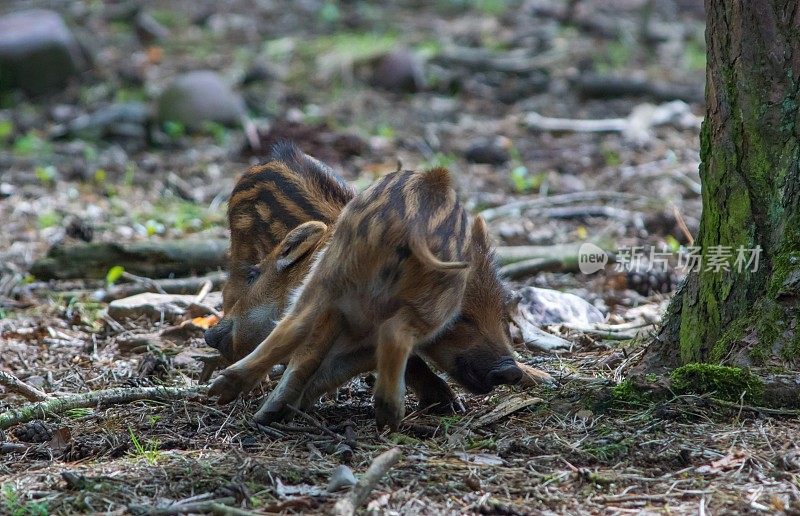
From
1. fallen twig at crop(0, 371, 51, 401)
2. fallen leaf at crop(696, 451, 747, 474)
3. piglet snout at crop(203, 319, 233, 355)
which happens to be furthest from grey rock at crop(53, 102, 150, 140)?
fallen leaf at crop(696, 451, 747, 474)

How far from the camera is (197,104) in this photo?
1098cm

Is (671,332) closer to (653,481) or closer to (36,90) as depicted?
(653,481)

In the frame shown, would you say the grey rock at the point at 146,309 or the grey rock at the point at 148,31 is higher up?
the grey rock at the point at 148,31

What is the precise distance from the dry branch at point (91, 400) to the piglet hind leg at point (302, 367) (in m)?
0.58

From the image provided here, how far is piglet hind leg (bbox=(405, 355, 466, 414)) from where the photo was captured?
438cm

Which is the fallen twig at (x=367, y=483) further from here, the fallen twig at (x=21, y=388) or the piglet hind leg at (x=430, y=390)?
the fallen twig at (x=21, y=388)

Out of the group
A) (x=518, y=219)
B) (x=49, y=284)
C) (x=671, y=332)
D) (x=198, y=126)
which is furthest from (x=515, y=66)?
(x=671, y=332)

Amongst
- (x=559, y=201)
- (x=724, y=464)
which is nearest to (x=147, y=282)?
(x=559, y=201)

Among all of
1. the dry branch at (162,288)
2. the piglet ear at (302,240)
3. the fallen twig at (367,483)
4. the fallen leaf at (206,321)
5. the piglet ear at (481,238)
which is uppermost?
the piglet ear at (481,238)

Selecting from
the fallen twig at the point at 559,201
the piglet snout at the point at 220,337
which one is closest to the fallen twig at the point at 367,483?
the piglet snout at the point at 220,337

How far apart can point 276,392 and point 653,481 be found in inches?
59.9

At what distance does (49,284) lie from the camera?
→ 6.73 metres

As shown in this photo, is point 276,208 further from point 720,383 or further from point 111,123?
point 111,123

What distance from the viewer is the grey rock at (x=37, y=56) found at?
1204 centimetres
